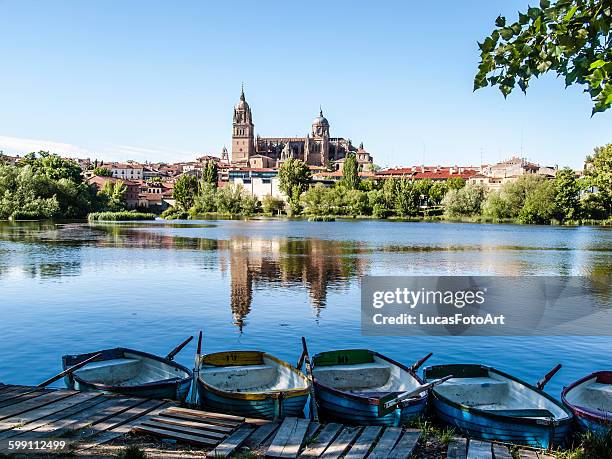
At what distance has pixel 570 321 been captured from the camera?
21078mm

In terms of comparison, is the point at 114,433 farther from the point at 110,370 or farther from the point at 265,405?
the point at 110,370

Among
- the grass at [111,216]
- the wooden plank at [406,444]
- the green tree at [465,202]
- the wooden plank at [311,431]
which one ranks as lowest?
the wooden plank at [406,444]

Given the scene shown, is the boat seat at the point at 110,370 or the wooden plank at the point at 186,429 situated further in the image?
the boat seat at the point at 110,370

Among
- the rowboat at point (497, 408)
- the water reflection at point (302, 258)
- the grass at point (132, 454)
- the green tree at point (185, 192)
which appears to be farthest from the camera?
the green tree at point (185, 192)

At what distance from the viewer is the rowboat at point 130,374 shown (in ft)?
33.6

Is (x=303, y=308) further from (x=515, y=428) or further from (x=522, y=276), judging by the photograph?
(x=522, y=276)

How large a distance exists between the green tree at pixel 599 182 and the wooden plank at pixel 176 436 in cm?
9097

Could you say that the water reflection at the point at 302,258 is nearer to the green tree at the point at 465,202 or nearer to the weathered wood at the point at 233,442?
the weathered wood at the point at 233,442

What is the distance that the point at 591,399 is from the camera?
10.3m

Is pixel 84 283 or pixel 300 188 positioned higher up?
pixel 300 188

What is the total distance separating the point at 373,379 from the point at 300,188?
405 ft

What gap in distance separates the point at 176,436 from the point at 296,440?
5.43 ft

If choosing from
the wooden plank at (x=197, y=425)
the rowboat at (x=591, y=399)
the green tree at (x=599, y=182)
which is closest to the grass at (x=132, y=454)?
the wooden plank at (x=197, y=425)

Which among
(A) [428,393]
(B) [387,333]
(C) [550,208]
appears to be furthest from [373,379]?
(C) [550,208]
